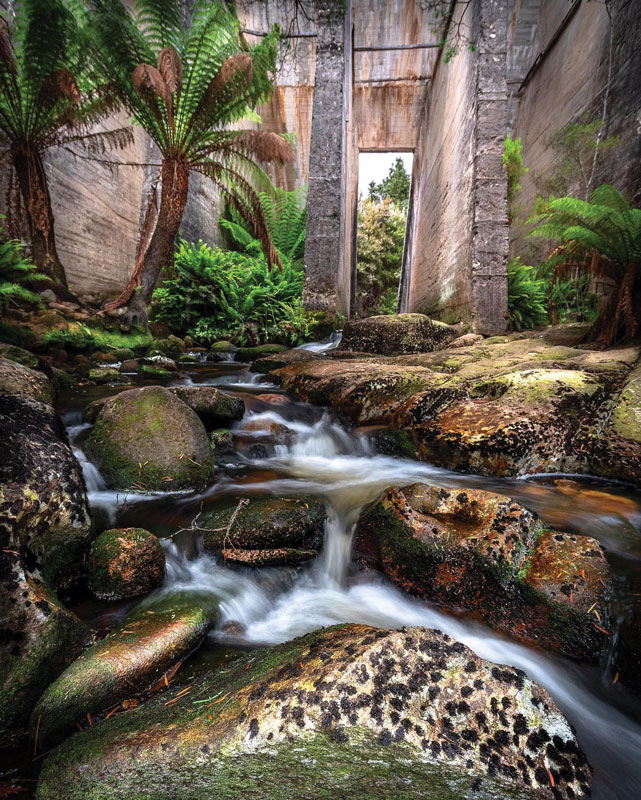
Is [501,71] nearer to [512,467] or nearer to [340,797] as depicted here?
[512,467]

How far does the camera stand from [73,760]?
3.02 feet

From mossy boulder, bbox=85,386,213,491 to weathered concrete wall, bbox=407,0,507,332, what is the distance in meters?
5.37

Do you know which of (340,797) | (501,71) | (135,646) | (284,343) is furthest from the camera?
(284,343)

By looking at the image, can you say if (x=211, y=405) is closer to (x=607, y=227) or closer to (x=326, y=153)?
(x=607, y=227)

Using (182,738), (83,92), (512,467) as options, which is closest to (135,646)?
(182,738)

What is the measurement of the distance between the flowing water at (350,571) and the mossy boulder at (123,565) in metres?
0.13

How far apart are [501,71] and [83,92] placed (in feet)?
23.7

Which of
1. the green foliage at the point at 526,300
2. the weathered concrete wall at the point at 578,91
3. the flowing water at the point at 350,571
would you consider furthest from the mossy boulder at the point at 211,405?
the weathered concrete wall at the point at 578,91

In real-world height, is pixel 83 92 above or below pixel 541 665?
above

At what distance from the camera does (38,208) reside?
6.30m

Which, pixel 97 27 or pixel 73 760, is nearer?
Answer: pixel 73 760

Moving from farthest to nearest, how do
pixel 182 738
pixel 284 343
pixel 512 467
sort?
pixel 284 343 < pixel 512 467 < pixel 182 738

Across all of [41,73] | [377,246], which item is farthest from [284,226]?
[377,246]

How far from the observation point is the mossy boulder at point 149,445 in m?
2.44
